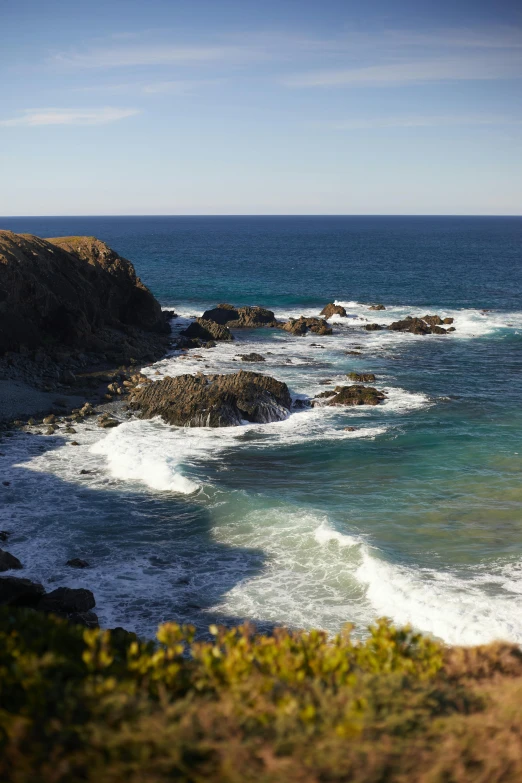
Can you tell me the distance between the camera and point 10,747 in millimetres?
7812

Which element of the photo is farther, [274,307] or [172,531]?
[274,307]

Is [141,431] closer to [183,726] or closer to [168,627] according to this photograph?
[168,627]

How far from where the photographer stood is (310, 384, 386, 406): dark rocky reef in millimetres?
40594

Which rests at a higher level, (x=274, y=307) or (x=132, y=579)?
(x=274, y=307)

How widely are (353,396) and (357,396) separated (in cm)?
23

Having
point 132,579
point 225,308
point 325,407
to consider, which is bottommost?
point 132,579

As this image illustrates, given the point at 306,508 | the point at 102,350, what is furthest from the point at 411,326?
the point at 306,508

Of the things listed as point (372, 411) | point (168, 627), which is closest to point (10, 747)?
point (168, 627)

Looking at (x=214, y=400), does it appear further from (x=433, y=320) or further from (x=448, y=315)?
(x=448, y=315)

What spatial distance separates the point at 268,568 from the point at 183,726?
45.8ft

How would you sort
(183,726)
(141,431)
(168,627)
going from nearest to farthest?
(183,726) → (168,627) → (141,431)

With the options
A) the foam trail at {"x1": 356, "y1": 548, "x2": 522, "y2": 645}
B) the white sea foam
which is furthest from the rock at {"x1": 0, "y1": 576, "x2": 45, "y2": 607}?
the white sea foam

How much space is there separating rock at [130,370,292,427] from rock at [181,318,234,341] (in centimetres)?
1892

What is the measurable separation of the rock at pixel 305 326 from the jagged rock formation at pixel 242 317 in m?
2.15
